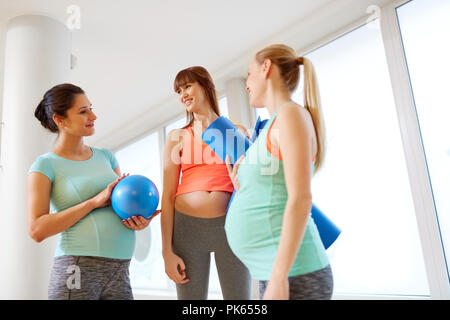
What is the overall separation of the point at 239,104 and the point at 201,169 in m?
2.37

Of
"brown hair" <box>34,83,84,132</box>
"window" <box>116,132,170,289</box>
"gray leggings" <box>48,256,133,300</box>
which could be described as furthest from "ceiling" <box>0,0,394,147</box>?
"gray leggings" <box>48,256,133,300</box>

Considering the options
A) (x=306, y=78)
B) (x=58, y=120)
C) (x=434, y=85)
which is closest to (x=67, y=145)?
(x=58, y=120)

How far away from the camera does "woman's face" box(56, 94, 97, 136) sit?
1411 millimetres

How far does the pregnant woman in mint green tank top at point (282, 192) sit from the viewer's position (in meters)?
0.90

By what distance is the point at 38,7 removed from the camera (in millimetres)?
2631

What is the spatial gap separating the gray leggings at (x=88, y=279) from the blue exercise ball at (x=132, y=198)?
17 centimetres

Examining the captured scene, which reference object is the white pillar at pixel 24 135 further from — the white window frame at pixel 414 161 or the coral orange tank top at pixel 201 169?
the white window frame at pixel 414 161

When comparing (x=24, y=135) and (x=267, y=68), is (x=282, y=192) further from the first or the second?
(x=24, y=135)

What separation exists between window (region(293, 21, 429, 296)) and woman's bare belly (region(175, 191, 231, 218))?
163 centimetres

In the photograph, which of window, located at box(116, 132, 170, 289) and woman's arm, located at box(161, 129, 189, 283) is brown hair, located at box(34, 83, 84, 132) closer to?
woman's arm, located at box(161, 129, 189, 283)

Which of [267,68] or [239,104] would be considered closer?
[267,68]

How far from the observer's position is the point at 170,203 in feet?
4.93

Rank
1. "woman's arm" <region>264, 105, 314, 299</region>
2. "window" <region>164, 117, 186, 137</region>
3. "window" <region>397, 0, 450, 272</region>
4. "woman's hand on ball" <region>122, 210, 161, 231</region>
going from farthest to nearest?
1. "window" <region>164, 117, 186, 137</region>
2. "window" <region>397, 0, 450, 272</region>
3. "woman's hand on ball" <region>122, 210, 161, 231</region>
4. "woman's arm" <region>264, 105, 314, 299</region>
